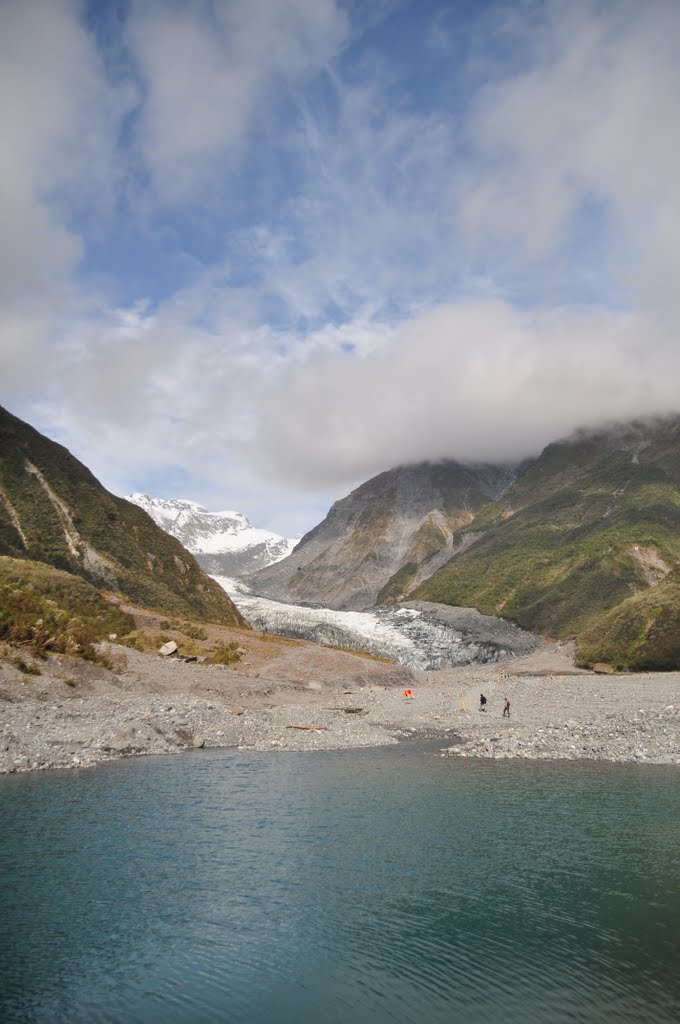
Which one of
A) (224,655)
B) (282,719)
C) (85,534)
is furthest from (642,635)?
(85,534)

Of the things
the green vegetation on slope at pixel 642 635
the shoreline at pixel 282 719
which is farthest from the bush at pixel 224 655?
the green vegetation on slope at pixel 642 635


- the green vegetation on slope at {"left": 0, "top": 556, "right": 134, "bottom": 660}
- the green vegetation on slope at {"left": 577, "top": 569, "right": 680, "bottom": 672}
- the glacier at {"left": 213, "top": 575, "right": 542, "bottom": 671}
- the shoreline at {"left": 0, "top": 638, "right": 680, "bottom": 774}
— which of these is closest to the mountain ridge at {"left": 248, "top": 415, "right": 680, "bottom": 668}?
the green vegetation on slope at {"left": 577, "top": 569, "right": 680, "bottom": 672}

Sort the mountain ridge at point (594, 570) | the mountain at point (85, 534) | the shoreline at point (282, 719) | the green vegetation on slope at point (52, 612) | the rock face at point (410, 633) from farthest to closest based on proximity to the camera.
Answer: the rock face at point (410, 633) → the mountain ridge at point (594, 570) → the mountain at point (85, 534) → the green vegetation on slope at point (52, 612) → the shoreline at point (282, 719)

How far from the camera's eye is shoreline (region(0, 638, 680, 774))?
3081cm

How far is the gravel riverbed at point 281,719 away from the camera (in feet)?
101

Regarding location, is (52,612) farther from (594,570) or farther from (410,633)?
(594,570)

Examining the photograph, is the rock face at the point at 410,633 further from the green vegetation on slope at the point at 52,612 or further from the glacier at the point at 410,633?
the green vegetation on slope at the point at 52,612

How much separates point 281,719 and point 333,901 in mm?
26665

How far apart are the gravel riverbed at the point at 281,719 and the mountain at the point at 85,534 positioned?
92.9 feet

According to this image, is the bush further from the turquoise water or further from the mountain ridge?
the mountain ridge

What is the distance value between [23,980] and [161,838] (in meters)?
7.68

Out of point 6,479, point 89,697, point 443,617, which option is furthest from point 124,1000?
point 443,617

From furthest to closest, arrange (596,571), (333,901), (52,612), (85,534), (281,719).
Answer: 1. (596,571)
2. (85,534)
3. (52,612)
4. (281,719)
5. (333,901)

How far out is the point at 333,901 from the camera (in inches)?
614
